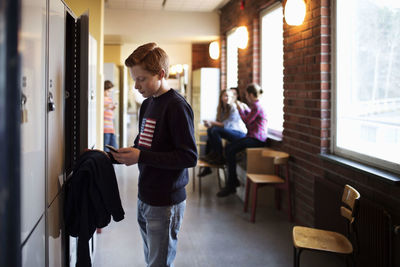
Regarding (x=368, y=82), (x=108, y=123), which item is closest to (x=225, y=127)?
(x=108, y=123)

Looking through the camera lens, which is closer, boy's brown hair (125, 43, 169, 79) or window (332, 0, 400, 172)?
boy's brown hair (125, 43, 169, 79)

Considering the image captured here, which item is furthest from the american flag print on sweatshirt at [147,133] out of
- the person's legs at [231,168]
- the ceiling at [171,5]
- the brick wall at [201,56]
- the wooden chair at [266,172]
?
the brick wall at [201,56]

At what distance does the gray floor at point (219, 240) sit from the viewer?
3.06m

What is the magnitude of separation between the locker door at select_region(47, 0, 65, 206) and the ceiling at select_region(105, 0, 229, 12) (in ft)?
17.3

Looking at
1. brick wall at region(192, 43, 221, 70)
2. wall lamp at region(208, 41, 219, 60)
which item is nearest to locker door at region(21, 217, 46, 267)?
wall lamp at region(208, 41, 219, 60)

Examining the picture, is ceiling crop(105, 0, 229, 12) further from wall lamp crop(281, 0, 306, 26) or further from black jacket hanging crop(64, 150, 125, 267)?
black jacket hanging crop(64, 150, 125, 267)

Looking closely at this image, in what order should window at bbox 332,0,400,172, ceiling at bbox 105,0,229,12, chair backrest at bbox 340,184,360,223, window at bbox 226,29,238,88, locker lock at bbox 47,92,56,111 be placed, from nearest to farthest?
locker lock at bbox 47,92,56,111
chair backrest at bbox 340,184,360,223
window at bbox 332,0,400,172
ceiling at bbox 105,0,229,12
window at bbox 226,29,238,88

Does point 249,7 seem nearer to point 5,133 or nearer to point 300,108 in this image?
point 300,108

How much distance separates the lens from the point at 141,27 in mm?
7285

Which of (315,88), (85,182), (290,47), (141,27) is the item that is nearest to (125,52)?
(141,27)

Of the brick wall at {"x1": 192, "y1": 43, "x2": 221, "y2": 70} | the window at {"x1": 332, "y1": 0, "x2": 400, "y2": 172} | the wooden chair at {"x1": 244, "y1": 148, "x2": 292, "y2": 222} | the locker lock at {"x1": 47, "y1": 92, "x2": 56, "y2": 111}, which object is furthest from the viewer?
the brick wall at {"x1": 192, "y1": 43, "x2": 221, "y2": 70}

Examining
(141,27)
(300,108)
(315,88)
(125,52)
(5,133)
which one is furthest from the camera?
(125,52)

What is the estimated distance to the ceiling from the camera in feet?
22.0

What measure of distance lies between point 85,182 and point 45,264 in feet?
1.18
